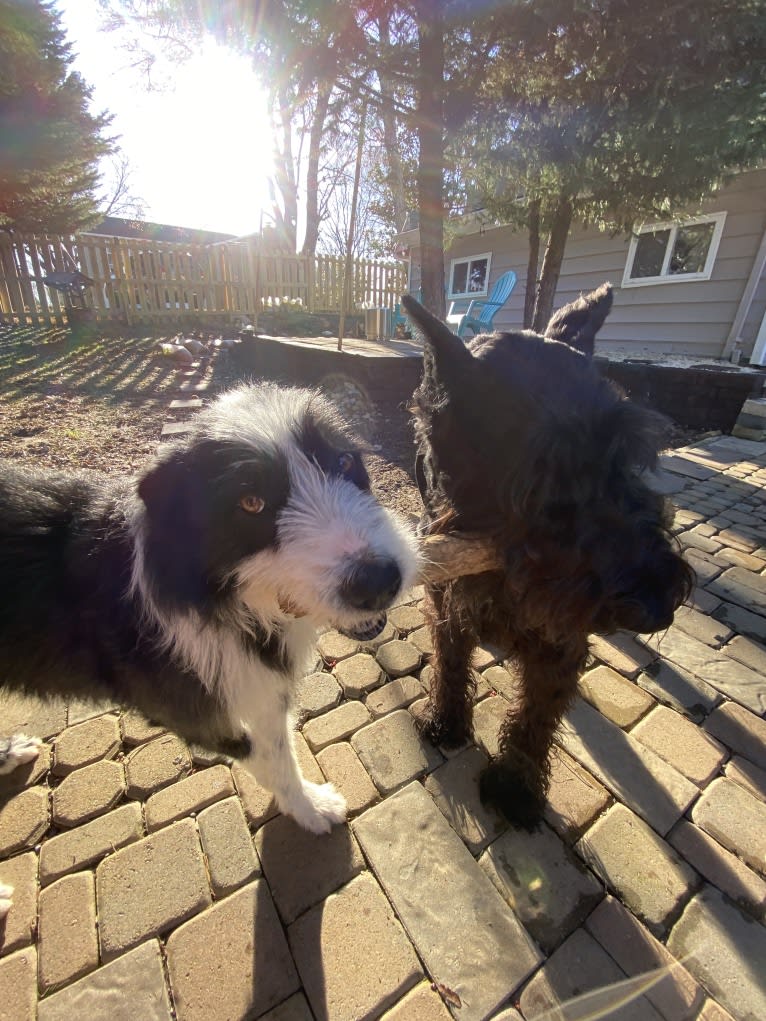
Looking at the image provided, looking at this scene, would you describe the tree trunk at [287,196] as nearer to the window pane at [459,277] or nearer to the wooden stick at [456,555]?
the window pane at [459,277]

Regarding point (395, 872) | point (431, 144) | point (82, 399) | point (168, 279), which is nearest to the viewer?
point (395, 872)

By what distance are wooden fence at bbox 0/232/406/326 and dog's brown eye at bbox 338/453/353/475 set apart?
1111 centimetres

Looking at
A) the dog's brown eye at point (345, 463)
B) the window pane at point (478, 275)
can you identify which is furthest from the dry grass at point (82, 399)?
the window pane at point (478, 275)

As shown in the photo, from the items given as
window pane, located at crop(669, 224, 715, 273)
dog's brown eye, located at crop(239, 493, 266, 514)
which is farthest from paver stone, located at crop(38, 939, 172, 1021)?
window pane, located at crop(669, 224, 715, 273)

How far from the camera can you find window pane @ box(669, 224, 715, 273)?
29.9 feet

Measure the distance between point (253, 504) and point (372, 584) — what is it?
1.47ft

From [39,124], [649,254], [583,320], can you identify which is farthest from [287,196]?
[583,320]

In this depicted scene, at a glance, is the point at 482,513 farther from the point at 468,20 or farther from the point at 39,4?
the point at 39,4

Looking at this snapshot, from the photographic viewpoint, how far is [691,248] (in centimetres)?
943

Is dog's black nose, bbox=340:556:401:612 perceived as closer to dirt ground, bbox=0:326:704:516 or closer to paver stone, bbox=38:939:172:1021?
paver stone, bbox=38:939:172:1021

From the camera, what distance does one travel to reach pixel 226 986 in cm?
146

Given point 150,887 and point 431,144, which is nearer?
point 150,887

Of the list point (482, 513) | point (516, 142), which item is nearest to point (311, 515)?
point (482, 513)

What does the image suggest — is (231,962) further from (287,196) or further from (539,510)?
(287,196)
